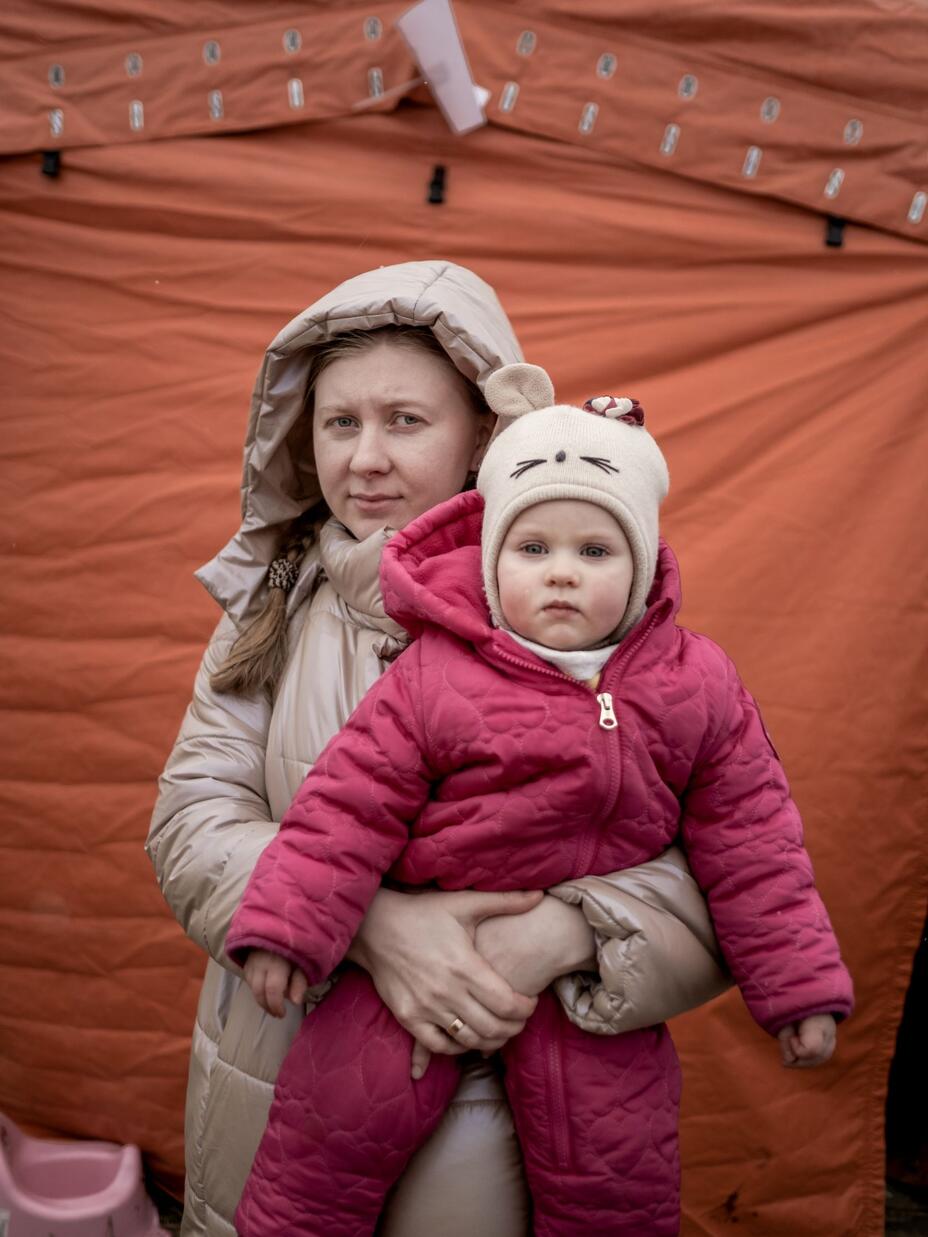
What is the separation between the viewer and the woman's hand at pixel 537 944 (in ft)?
3.55

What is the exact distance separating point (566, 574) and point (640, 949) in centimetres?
35

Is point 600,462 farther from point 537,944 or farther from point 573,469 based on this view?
point 537,944

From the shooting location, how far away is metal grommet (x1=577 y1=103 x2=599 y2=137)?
2053 mm

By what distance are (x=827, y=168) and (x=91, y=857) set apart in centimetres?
186

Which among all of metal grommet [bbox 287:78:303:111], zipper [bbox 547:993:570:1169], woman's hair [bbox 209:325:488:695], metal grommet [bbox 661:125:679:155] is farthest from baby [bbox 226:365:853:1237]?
metal grommet [bbox 287:78:303:111]

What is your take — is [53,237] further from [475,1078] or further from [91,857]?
[475,1078]

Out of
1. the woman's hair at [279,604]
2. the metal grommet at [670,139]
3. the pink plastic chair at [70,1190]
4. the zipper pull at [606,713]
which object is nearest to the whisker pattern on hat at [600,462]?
the zipper pull at [606,713]

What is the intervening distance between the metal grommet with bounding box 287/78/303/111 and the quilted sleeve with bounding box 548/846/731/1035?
1.56 m

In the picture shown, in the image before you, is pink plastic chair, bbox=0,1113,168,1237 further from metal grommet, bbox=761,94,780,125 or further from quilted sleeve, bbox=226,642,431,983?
metal grommet, bbox=761,94,780,125

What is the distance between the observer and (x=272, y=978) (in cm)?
103

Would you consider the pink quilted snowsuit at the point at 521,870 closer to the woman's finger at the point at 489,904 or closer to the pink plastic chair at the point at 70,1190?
the woman's finger at the point at 489,904

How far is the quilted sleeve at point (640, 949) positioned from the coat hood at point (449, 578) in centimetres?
25

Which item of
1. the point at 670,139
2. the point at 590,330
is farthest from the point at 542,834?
the point at 670,139

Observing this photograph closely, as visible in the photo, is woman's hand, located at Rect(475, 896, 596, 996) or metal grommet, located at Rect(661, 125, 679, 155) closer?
woman's hand, located at Rect(475, 896, 596, 996)
